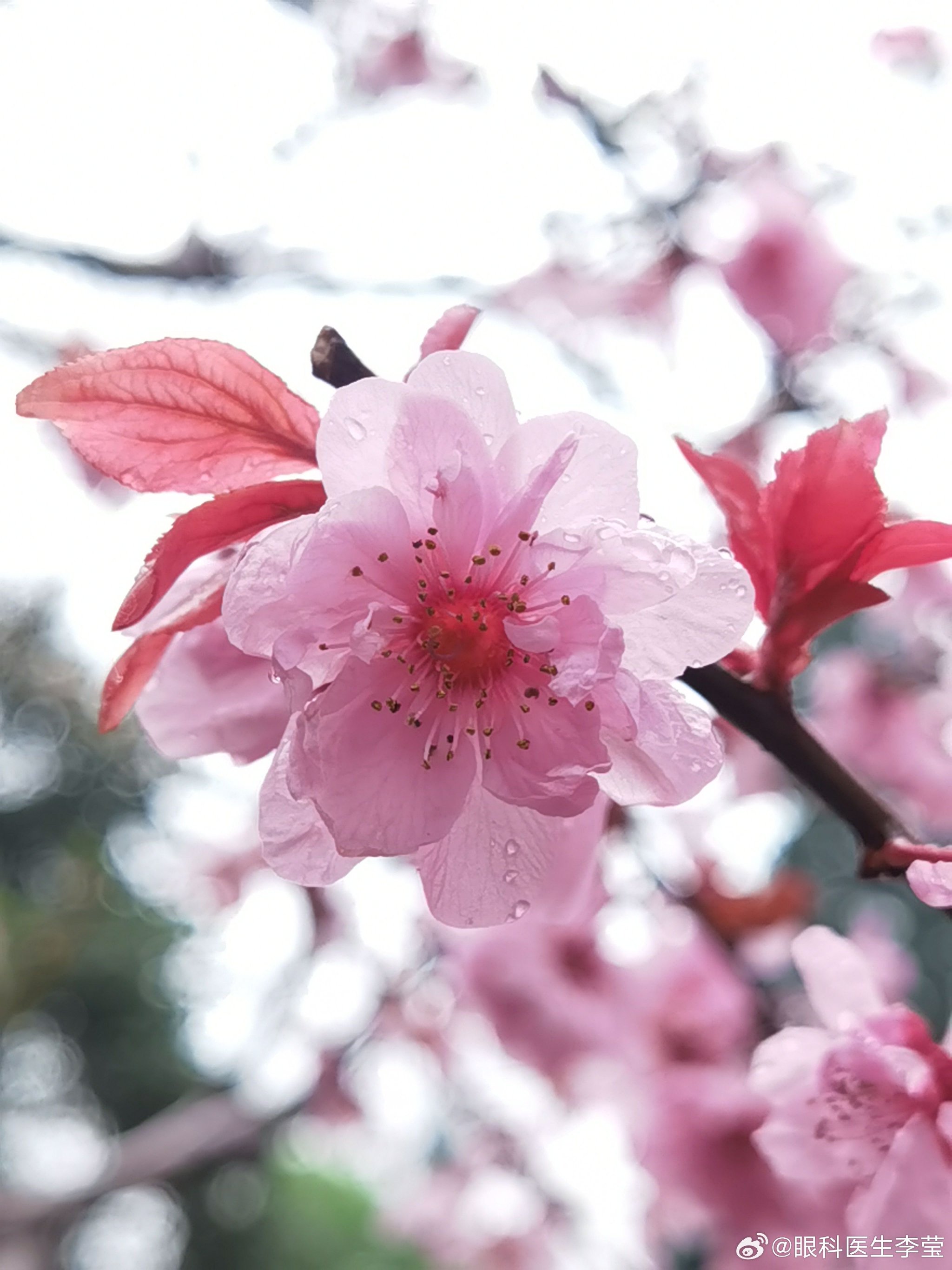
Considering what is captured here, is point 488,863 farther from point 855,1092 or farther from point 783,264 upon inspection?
point 783,264

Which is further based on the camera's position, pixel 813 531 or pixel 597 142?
pixel 597 142

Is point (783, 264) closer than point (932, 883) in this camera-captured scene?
No

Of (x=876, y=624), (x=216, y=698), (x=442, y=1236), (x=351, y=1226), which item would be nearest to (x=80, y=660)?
(x=351, y=1226)

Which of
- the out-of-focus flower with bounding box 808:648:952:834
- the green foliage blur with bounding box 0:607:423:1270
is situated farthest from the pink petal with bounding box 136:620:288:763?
the green foliage blur with bounding box 0:607:423:1270

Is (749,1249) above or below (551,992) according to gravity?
above

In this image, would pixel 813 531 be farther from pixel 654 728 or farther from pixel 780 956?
Result: pixel 780 956

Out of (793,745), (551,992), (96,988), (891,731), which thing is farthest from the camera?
(96,988)

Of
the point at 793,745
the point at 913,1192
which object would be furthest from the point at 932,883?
the point at 913,1192

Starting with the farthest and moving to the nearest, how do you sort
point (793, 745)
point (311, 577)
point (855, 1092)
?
point (855, 1092)
point (793, 745)
point (311, 577)

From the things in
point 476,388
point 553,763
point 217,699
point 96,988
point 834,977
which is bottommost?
point 96,988
